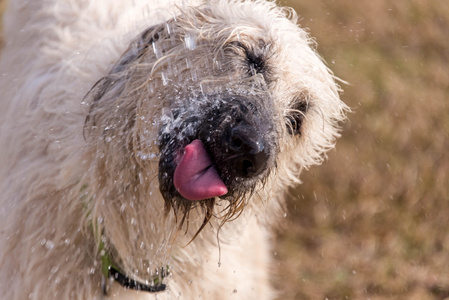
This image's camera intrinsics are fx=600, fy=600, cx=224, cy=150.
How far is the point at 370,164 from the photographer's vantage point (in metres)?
5.94

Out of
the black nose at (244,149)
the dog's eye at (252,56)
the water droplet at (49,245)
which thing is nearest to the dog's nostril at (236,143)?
the black nose at (244,149)

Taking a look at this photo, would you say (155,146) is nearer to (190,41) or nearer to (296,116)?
(190,41)

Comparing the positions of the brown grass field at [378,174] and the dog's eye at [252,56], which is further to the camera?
the brown grass field at [378,174]

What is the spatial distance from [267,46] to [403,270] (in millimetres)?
3573

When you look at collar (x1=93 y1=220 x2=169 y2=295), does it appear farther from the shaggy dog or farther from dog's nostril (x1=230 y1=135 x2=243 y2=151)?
dog's nostril (x1=230 y1=135 x2=243 y2=151)

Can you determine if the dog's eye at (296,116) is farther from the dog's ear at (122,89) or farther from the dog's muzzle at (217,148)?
the dog's ear at (122,89)

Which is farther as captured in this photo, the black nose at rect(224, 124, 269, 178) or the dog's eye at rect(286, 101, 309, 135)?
the dog's eye at rect(286, 101, 309, 135)

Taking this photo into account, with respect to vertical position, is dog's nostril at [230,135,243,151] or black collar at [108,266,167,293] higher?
dog's nostril at [230,135,243,151]

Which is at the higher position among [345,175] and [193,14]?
[193,14]

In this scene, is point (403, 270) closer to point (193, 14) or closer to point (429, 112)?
point (429, 112)

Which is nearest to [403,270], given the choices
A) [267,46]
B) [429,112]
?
[429,112]

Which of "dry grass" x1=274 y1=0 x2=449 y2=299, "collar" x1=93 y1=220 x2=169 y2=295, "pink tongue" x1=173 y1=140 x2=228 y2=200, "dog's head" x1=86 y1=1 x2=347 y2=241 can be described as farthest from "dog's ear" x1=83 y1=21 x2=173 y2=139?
"dry grass" x1=274 y1=0 x2=449 y2=299

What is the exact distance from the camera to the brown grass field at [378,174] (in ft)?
17.9

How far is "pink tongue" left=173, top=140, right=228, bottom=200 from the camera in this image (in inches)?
93.4
